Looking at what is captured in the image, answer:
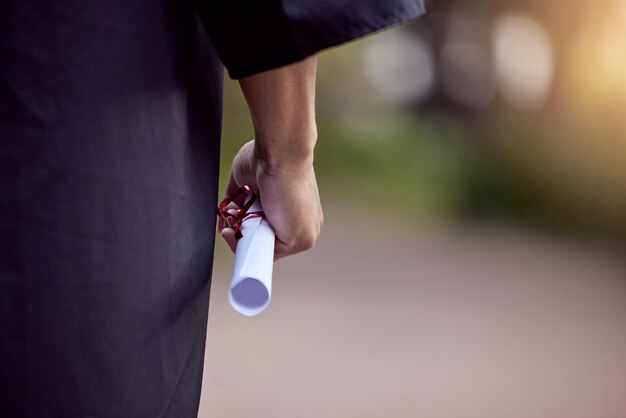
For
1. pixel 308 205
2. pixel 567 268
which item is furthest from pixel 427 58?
pixel 308 205

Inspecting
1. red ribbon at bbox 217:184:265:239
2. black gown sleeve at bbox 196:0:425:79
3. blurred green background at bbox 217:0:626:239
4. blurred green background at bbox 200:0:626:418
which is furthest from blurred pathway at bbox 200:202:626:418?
black gown sleeve at bbox 196:0:425:79

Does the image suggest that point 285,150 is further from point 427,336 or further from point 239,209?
point 427,336

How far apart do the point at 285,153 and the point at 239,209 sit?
0.11 metres

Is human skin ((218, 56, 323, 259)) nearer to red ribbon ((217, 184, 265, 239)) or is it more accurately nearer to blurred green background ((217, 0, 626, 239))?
red ribbon ((217, 184, 265, 239))

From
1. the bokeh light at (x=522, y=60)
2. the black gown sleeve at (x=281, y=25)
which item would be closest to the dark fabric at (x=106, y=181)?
the black gown sleeve at (x=281, y=25)

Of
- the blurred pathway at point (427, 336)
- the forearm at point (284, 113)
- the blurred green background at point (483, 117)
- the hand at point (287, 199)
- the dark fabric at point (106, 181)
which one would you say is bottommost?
the dark fabric at point (106, 181)

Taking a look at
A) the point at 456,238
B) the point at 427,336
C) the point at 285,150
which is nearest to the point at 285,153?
the point at 285,150

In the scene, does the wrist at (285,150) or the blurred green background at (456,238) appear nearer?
the wrist at (285,150)

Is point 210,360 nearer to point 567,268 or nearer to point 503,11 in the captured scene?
point 567,268

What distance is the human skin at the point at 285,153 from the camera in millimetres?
768

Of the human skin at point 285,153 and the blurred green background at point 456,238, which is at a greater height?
the blurred green background at point 456,238

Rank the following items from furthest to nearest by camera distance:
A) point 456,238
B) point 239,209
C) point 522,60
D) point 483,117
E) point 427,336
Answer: point 483,117
point 522,60
point 456,238
point 427,336
point 239,209

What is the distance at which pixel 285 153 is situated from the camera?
0.82 metres

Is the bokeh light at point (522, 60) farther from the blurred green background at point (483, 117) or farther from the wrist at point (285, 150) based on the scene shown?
the wrist at point (285, 150)
